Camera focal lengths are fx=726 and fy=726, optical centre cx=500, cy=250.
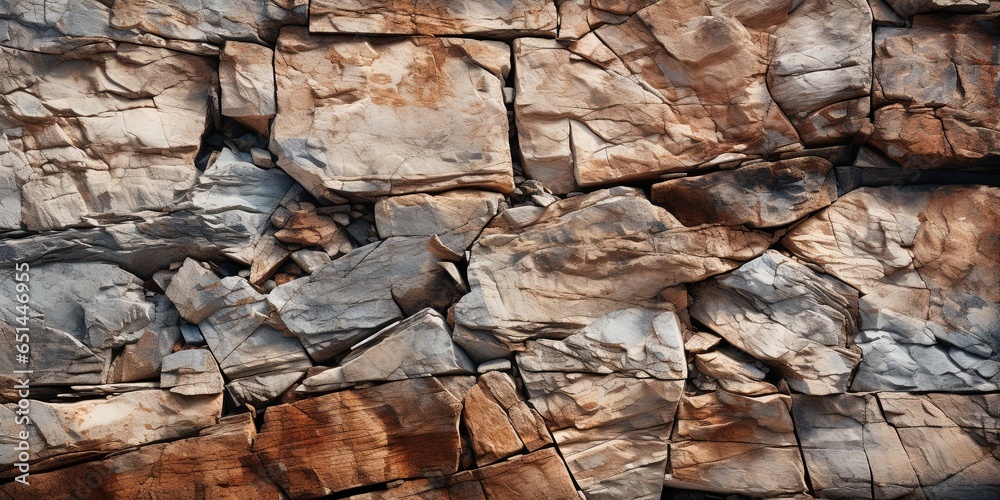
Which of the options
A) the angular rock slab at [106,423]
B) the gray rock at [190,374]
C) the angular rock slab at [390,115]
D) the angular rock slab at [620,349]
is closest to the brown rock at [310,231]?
the angular rock slab at [390,115]

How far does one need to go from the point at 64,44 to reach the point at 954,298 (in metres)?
7.21

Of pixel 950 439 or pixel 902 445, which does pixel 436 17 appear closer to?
pixel 902 445

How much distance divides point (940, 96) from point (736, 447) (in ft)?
10.4

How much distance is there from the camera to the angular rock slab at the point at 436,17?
230 inches

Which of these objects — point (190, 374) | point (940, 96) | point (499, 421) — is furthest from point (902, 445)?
point (190, 374)

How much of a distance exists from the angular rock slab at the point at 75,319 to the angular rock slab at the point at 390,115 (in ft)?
5.39

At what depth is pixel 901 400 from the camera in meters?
5.49

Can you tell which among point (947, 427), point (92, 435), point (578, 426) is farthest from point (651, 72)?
point (92, 435)

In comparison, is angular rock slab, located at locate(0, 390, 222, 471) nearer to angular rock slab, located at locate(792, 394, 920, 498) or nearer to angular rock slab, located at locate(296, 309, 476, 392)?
angular rock slab, located at locate(296, 309, 476, 392)

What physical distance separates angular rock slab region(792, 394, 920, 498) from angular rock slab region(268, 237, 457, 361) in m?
2.96

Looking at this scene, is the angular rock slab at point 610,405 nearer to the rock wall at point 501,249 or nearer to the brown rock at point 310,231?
the rock wall at point 501,249

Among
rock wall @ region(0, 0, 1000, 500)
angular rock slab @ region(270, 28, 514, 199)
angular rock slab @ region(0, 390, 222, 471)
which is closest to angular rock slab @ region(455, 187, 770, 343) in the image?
rock wall @ region(0, 0, 1000, 500)

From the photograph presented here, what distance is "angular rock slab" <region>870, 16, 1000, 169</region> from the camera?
5.62 metres

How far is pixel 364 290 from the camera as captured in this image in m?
5.76
